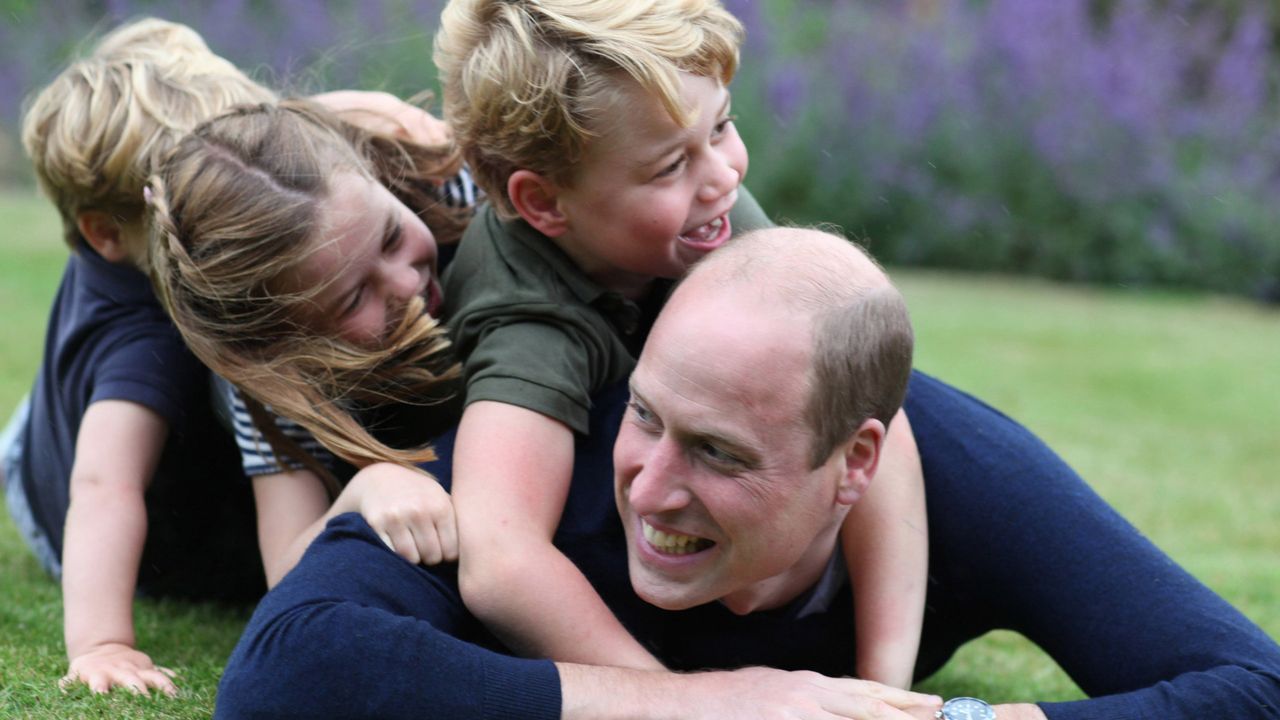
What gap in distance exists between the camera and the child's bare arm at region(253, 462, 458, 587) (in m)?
2.62

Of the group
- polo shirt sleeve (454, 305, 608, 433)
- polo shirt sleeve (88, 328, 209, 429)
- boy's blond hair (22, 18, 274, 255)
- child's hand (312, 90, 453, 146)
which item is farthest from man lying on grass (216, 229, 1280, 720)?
boy's blond hair (22, 18, 274, 255)

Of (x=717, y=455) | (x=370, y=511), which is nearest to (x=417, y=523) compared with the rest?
(x=370, y=511)

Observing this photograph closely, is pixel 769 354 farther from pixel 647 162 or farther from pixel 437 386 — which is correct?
pixel 437 386

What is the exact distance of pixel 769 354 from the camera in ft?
7.98

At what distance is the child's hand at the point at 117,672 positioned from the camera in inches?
111

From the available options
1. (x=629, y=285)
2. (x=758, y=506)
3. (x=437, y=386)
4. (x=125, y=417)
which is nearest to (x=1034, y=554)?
(x=758, y=506)

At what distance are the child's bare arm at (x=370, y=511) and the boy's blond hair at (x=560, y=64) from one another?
69 cm

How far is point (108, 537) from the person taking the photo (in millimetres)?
3191

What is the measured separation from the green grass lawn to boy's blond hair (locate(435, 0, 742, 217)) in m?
1.28

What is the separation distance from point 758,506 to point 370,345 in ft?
3.15

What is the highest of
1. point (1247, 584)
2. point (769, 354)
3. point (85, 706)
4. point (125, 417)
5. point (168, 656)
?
point (769, 354)

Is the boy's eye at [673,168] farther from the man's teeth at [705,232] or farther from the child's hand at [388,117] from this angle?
the child's hand at [388,117]

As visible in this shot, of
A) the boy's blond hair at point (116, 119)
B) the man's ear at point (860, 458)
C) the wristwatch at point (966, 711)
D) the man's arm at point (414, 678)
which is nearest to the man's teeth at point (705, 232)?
the man's ear at point (860, 458)

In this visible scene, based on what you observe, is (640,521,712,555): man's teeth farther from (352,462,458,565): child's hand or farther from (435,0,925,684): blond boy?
(352,462,458,565): child's hand
